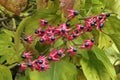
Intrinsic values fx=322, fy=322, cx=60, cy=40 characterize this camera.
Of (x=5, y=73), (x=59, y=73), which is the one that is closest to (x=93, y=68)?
(x=59, y=73)

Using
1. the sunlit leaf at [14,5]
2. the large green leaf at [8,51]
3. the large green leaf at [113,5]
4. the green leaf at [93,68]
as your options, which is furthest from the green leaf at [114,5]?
the sunlit leaf at [14,5]

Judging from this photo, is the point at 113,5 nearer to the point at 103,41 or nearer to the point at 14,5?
the point at 103,41

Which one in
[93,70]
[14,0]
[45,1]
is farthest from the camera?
[93,70]

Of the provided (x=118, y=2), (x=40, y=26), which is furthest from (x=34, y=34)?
(x=118, y=2)

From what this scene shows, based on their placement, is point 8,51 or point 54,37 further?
point 8,51

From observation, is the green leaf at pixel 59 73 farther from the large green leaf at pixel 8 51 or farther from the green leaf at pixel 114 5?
the green leaf at pixel 114 5

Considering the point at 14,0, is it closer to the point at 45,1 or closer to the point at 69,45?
the point at 45,1
